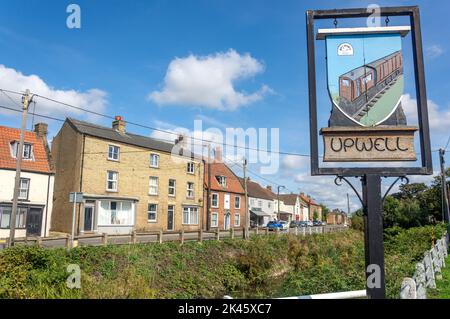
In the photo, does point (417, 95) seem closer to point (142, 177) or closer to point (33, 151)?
point (33, 151)

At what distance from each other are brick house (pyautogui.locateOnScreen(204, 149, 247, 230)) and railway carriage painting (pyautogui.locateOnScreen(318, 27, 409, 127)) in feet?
127

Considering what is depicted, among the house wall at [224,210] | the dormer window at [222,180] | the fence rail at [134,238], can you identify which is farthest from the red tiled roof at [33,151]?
the dormer window at [222,180]

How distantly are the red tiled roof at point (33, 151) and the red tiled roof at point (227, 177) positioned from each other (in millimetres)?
19976

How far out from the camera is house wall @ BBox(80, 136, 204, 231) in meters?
32.7

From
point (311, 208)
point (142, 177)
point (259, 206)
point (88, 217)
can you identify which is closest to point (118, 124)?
point (142, 177)

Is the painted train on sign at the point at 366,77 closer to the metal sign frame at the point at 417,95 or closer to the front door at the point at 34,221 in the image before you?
the metal sign frame at the point at 417,95

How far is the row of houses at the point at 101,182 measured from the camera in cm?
3030

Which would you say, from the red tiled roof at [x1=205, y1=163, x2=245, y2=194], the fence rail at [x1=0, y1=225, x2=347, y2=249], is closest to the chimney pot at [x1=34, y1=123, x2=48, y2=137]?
the fence rail at [x1=0, y1=225, x2=347, y2=249]

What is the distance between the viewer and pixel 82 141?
32.0m

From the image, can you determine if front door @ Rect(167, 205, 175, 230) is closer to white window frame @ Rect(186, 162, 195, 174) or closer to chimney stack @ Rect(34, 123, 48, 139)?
white window frame @ Rect(186, 162, 195, 174)

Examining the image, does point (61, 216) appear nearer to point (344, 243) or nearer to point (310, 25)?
point (344, 243)
